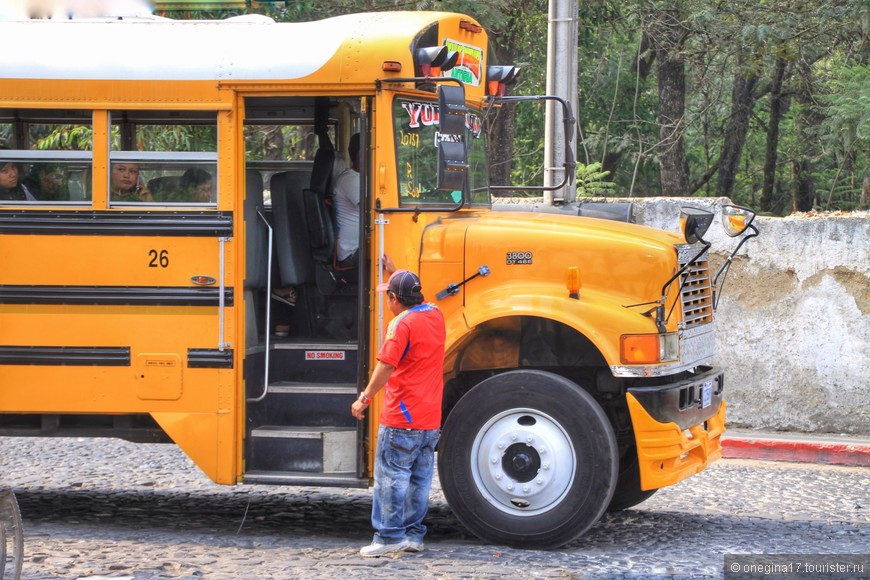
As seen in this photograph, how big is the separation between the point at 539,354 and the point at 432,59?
1.77m

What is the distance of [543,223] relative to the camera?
6691 mm

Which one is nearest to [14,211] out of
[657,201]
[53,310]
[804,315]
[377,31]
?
[53,310]

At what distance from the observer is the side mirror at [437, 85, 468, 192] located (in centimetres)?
599

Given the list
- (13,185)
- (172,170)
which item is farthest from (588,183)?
(13,185)

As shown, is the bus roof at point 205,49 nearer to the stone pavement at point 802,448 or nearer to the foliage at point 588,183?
the stone pavement at point 802,448

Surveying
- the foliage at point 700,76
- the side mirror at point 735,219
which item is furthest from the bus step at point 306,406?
the foliage at point 700,76

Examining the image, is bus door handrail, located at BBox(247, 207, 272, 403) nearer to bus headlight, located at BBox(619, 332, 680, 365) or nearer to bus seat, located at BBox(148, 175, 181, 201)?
bus seat, located at BBox(148, 175, 181, 201)

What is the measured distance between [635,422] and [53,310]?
3367 mm

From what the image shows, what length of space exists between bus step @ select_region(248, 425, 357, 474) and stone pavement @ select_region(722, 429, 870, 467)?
4337 millimetres

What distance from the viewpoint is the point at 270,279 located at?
22.7ft

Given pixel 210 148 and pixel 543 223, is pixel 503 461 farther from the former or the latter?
pixel 210 148

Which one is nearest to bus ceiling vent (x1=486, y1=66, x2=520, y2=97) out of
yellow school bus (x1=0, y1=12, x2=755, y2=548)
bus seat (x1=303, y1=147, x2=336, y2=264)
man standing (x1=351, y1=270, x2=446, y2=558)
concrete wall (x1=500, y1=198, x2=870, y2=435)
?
yellow school bus (x1=0, y1=12, x2=755, y2=548)

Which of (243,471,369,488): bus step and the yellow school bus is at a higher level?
the yellow school bus

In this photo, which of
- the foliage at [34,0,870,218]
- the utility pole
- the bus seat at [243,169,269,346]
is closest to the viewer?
the bus seat at [243,169,269,346]
